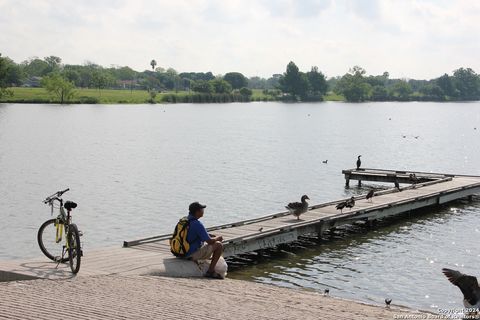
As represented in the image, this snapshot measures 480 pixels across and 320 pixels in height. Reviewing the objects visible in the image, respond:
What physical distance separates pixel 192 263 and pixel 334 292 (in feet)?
17.2

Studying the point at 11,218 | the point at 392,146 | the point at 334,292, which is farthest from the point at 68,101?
the point at 334,292

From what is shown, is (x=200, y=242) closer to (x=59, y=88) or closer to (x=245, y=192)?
(x=245, y=192)

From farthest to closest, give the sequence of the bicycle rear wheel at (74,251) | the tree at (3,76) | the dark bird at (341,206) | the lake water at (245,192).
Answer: the tree at (3,76) → the dark bird at (341,206) → the lake water at (245,192) → the bicycle rear wheel at (74,251)

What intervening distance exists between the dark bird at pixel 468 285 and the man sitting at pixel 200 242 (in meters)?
6.15

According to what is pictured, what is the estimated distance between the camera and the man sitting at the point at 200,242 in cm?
1616

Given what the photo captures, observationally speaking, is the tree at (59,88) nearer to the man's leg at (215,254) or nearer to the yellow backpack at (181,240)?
the yellow backpack at (181,240)

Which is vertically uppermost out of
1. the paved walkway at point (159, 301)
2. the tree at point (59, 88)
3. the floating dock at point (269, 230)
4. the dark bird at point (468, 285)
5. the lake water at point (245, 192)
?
the tree at point (59, 88)

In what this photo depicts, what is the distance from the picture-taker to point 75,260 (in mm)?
15102

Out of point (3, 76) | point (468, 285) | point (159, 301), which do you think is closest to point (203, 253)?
point (159, 301)

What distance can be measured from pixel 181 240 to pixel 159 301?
445 centimetres

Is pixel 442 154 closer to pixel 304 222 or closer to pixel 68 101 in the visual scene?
pixel 304 222

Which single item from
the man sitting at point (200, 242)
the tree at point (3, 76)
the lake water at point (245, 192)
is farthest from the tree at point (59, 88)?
the man sitting at point (200, 242)

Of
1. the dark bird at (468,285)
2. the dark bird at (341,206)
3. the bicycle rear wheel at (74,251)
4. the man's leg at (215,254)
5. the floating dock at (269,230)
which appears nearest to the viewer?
the dark bird at (468,285)

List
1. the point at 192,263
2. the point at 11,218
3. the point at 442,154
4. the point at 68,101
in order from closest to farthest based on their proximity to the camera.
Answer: the point at 192,263 → the point at 11,218 → the point at 442,154 → the point at 68,101
